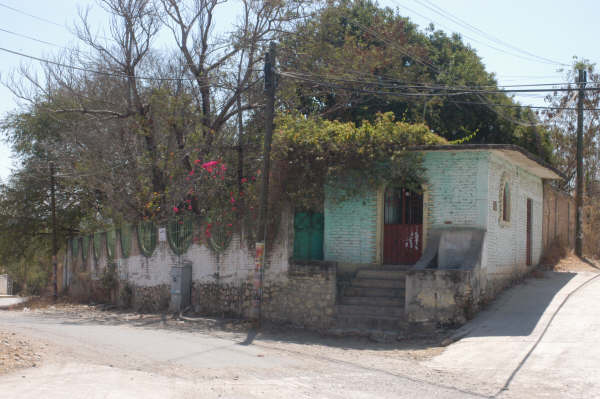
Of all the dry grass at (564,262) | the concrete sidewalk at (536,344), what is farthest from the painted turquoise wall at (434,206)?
the dry grass at (564,262)

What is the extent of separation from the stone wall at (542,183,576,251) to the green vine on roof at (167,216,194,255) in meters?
12.2

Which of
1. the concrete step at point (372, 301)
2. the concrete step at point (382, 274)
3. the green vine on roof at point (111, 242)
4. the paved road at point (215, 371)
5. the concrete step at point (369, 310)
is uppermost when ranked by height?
the green vine on roof at point (111, 242)

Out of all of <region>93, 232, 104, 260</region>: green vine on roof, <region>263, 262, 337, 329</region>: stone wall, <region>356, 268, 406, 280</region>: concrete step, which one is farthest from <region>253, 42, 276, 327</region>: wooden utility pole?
<region>93, 232, 104, 260</region>: green vine on roof

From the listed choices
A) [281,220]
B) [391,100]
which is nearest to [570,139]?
[391,100]

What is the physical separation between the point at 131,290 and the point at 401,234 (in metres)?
11.2

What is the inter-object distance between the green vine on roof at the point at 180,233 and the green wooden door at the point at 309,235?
13.1ft

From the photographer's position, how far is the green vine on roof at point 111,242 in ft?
81.6

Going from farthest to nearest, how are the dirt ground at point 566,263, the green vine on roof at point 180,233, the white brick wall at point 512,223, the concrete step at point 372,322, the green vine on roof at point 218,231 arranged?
the dirt ground at point 566,263, the green vine on roof at point 180,233, the green vine on roof at point 218,231, the white brick wall at point 512,223, the concrete step at point 372,322

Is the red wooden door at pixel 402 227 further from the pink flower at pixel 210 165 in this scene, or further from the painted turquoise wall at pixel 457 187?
the pink flower at pixel 210 165

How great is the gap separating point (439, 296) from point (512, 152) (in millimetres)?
4440

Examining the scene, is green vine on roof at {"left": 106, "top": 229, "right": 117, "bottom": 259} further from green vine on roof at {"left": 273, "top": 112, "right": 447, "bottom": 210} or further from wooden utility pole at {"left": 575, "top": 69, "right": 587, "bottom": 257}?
wooden utility pole at {"left": 575, "top": 69, "right": 587, "bottom": 257}

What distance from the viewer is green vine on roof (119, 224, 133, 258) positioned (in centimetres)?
2338

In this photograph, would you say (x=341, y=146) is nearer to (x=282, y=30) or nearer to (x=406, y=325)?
(x=406, y=325)

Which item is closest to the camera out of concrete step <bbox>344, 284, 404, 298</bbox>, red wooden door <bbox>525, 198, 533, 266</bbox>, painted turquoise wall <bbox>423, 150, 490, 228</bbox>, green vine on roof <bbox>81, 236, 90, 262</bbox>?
concrete step <bbox>344, 284, 404, 298</bbox>
